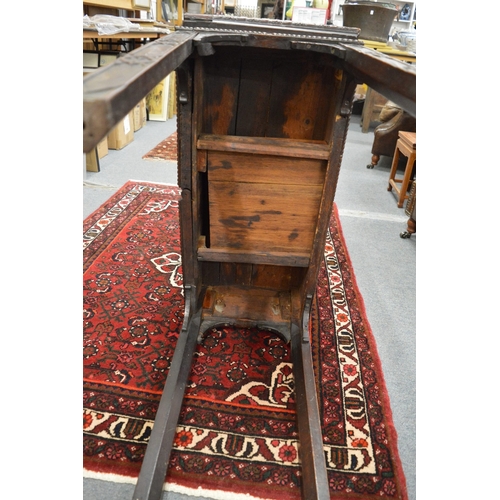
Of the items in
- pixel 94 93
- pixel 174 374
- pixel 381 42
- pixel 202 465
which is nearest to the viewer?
pixel 94 93

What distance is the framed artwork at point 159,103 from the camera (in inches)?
162

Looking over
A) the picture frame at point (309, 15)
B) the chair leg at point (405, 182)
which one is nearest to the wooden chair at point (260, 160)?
the picture frame at point (309, 15)

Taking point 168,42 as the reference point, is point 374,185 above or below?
below

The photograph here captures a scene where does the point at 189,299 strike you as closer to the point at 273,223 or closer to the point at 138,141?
the point at 273,223

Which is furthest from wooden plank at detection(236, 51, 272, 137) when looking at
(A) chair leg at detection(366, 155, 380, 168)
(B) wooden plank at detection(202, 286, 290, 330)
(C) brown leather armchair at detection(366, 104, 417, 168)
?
(A) chair leg at detection(366, 155, 380, 168)

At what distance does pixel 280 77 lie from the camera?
1084mm

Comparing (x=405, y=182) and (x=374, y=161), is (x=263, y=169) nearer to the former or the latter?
(x=405, y=182)

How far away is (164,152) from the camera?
3.25m

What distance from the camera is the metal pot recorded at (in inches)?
126

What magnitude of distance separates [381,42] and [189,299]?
3201 millimetres

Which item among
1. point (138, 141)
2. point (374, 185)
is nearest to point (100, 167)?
point (138, 141)

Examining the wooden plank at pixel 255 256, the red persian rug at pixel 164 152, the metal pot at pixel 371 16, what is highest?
the metal pot at pixel 371 16

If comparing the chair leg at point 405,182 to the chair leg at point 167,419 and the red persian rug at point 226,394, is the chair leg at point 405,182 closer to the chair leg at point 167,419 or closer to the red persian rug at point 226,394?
the red persian rug at point 226,394

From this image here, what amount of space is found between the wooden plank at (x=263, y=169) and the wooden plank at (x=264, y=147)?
34 millimetres
